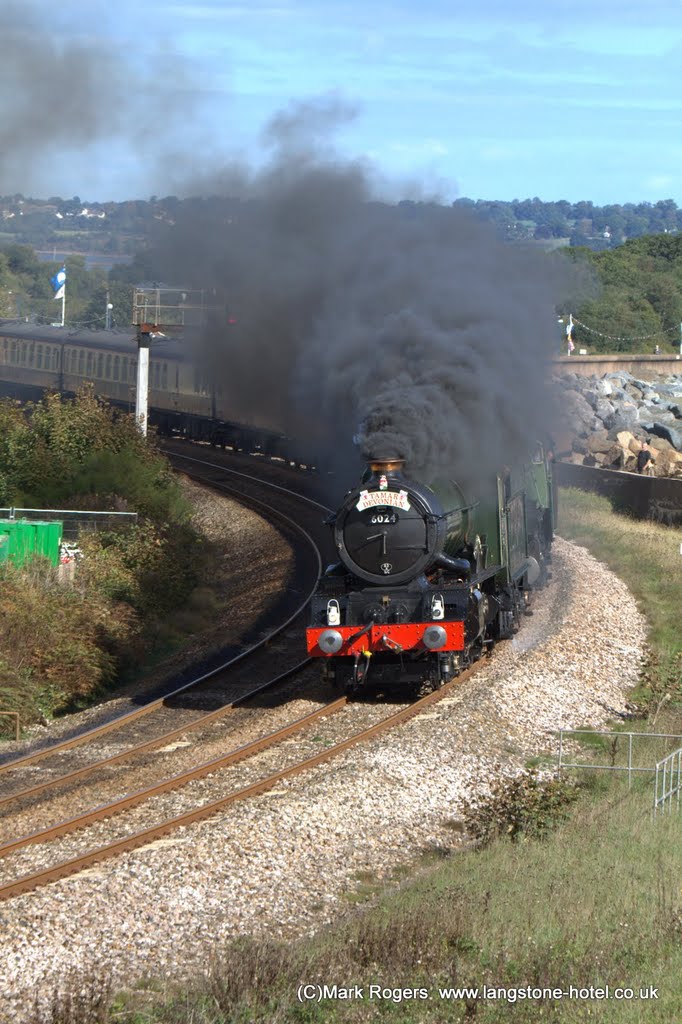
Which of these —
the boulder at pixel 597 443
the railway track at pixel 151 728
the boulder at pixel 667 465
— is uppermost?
the boulder at pixel 597 443

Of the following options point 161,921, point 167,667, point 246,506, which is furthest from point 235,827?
point 246,506

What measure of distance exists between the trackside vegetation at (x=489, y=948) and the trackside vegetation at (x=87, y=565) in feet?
28.6

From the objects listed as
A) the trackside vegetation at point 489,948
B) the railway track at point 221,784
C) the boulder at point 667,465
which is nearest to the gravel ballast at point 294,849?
the railway track at point 221,784

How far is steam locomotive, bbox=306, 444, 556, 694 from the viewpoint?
14578 millimetres

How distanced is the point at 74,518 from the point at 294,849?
16281mm

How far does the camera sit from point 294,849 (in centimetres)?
1080

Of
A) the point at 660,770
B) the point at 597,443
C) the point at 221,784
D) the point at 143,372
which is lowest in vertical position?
the point at 221,784

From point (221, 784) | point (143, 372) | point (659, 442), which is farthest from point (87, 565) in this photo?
point (659, 442)

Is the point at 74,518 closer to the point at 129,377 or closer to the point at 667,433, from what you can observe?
the point at 129,377

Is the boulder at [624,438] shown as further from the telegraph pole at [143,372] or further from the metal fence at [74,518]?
the metal fence at [74,518]

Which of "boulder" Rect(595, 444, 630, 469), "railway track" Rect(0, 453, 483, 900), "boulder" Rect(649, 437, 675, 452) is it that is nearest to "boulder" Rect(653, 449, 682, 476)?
"boulder" Rect(595, 444, 630, 469)

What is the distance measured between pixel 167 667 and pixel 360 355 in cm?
651

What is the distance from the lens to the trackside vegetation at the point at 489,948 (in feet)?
25.4

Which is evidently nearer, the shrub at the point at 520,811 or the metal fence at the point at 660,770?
the shrub at the point at 520,811
